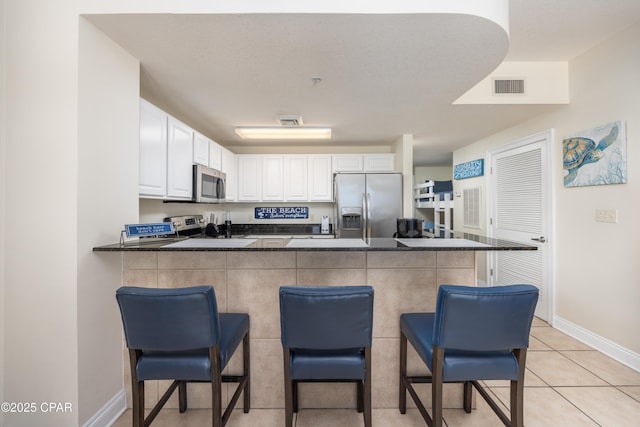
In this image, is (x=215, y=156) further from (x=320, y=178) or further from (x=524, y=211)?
(x=524, y=211)

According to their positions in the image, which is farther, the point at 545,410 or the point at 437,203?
the point at 437,203

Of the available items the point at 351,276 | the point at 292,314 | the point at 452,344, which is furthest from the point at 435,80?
the point at 292,314

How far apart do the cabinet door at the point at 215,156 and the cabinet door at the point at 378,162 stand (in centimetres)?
209

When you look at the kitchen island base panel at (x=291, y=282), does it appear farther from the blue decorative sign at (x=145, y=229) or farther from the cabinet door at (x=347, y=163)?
the cabinet door at (x=347, y=163)

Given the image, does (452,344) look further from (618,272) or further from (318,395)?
(618,272)

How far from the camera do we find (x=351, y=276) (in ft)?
5.81

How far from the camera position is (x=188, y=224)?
10.9 ft

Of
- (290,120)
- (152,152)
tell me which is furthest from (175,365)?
(290,120)

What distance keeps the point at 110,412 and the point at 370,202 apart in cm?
321

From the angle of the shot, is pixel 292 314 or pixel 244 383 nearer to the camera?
pixel 292 314

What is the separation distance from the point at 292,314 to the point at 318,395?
36.2 inches

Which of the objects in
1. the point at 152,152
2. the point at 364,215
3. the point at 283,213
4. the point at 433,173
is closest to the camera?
the point at 152,152

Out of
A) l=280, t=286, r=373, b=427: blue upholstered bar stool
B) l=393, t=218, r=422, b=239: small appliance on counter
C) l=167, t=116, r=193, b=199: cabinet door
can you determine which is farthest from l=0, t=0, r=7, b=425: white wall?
l=393, t=218, r=422, b=239: small appliance on counter

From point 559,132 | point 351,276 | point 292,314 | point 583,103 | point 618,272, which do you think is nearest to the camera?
point 292,314
